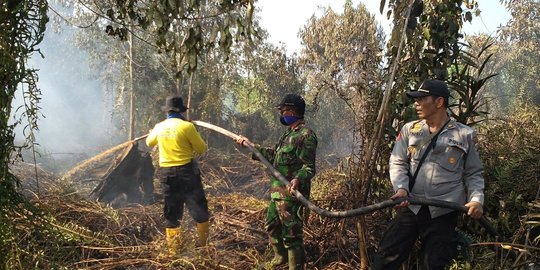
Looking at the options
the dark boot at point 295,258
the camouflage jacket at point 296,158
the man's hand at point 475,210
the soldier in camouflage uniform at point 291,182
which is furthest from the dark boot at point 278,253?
the man's hand at point 475,210

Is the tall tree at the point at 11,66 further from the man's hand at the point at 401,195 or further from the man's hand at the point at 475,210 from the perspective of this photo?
the man's hand at the point at 475,210

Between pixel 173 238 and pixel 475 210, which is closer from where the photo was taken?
pixel 475 210

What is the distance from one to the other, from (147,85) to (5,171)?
1638 cm

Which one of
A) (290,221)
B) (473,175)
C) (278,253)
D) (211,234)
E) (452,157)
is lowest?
(211,234)

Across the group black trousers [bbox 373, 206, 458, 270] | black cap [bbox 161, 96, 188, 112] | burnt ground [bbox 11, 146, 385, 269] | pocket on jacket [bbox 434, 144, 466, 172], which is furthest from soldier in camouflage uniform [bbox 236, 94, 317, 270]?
black cap [bbox 161, 96, 188, 112]

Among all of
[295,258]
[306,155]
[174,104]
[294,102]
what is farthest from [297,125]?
[174,104]

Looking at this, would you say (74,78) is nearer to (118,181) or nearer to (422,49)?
(118,181)

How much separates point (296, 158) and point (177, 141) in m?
1.56

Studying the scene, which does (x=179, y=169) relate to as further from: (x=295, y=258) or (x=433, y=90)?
(x=433, y=90)

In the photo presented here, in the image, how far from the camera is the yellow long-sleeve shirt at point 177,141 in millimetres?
4797

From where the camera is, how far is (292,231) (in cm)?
387

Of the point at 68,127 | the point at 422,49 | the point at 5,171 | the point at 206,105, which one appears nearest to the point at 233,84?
the point at 206,105

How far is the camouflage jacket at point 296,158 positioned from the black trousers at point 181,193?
120cm

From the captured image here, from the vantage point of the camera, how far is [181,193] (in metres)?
4.96
